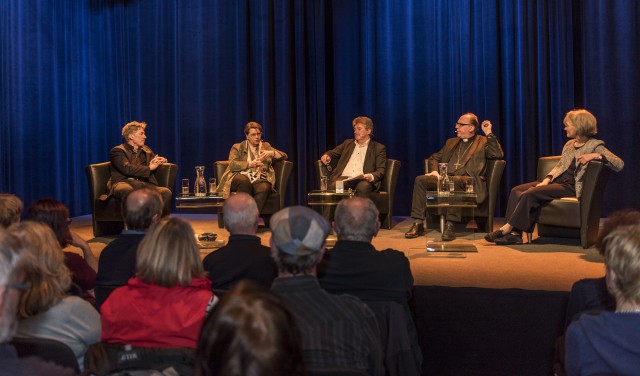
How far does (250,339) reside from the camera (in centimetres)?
113

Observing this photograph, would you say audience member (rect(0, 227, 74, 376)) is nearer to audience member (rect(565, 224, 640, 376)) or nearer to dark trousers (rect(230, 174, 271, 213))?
audience member (rect(565, 224, 640, 376))

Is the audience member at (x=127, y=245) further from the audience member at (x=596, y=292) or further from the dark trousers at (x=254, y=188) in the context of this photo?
the dark trousers at (x=254, y=188)

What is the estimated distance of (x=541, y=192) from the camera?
5.86 meters

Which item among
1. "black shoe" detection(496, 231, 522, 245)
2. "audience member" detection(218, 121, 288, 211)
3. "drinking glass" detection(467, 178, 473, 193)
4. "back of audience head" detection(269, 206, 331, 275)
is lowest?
"black shoe" detection(496, 231, 522, 245)

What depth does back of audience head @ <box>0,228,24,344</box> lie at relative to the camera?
1.48m

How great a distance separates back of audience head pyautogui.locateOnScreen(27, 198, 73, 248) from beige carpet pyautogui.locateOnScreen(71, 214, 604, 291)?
2.05m

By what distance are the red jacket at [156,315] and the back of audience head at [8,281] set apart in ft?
2.32

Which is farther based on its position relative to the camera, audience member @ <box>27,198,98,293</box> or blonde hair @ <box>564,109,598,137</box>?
blonde hair @ <box>564,109,598,137</box>

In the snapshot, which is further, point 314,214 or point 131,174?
point 131,174

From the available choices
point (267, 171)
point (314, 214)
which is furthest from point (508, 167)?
point (314, 214)

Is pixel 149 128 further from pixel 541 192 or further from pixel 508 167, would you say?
pixel 541 192

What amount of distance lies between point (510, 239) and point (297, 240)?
394cm

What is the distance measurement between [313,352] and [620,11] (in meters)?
6.53

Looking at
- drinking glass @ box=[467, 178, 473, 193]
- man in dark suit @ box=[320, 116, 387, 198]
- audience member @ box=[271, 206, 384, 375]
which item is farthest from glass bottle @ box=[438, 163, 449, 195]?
audience member @ box=[271, 206, 384, 375]
